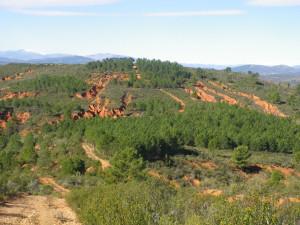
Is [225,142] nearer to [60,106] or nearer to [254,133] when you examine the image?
[254,133]

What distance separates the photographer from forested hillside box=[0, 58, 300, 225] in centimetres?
2852

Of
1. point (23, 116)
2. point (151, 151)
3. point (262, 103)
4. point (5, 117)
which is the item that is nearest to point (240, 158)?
point (151, 151)

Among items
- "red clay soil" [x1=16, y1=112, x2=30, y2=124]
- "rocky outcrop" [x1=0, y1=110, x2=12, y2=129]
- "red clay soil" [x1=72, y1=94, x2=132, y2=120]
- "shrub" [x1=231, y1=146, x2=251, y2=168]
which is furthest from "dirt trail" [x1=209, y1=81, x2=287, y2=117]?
"rocky outcrop" [x1=0, y1=110, x2=12, y2=129]

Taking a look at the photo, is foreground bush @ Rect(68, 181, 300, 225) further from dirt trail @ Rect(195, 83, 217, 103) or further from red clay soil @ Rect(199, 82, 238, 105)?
dirt trail @ Rect(195, 83, 217, 103)

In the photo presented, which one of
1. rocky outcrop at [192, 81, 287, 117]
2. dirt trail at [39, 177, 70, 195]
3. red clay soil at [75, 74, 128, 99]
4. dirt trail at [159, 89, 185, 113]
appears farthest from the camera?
red clay soil at [75, 74, 128, 99]

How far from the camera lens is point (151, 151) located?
72.2m

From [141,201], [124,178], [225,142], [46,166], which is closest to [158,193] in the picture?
[141,201]

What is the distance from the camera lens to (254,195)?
75.8 feet

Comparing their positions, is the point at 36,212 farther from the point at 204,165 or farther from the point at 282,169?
the point at 282,169

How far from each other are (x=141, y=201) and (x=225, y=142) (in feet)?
192

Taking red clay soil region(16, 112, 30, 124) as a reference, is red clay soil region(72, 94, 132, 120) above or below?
above

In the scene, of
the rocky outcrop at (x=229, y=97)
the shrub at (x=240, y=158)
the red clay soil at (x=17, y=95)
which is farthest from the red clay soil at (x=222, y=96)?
the shrub at (x=240, y=158)

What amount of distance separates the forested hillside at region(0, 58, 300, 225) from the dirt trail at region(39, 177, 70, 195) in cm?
23

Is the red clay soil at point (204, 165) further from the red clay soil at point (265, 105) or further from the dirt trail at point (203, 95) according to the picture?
the dirt trail at point (203, 95)
